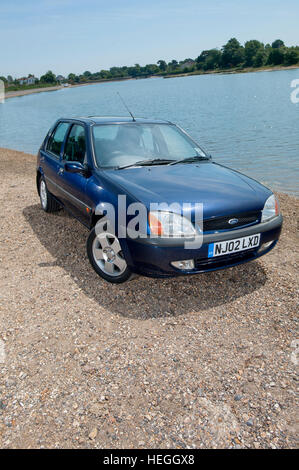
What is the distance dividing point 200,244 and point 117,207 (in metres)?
0.88

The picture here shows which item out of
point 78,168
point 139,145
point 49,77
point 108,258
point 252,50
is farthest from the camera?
point 49,77

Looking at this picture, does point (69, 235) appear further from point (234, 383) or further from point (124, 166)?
point (234, 383)

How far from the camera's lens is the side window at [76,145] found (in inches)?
173

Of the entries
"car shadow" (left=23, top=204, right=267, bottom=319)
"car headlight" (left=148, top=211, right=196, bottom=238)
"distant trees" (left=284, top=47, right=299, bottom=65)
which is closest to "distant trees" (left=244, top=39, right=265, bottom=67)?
"distant trees" (left=284, top=47, right=299, bottom=65)

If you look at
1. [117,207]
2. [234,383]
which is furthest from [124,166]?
[234,383]

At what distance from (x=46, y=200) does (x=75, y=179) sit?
6.17 ft

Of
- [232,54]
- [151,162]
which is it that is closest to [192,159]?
[151,162]

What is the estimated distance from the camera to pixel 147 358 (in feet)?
9.19

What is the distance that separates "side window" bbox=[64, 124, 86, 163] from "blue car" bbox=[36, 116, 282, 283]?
0.02 m

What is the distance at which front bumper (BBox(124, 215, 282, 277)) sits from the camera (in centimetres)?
316

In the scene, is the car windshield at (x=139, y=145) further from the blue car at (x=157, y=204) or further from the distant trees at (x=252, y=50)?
the distant trees at (x=252, y=50)

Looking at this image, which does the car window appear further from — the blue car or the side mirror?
the side mirror

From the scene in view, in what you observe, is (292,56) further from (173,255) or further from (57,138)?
(173,255)

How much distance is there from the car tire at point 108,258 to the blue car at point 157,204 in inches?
0.4
